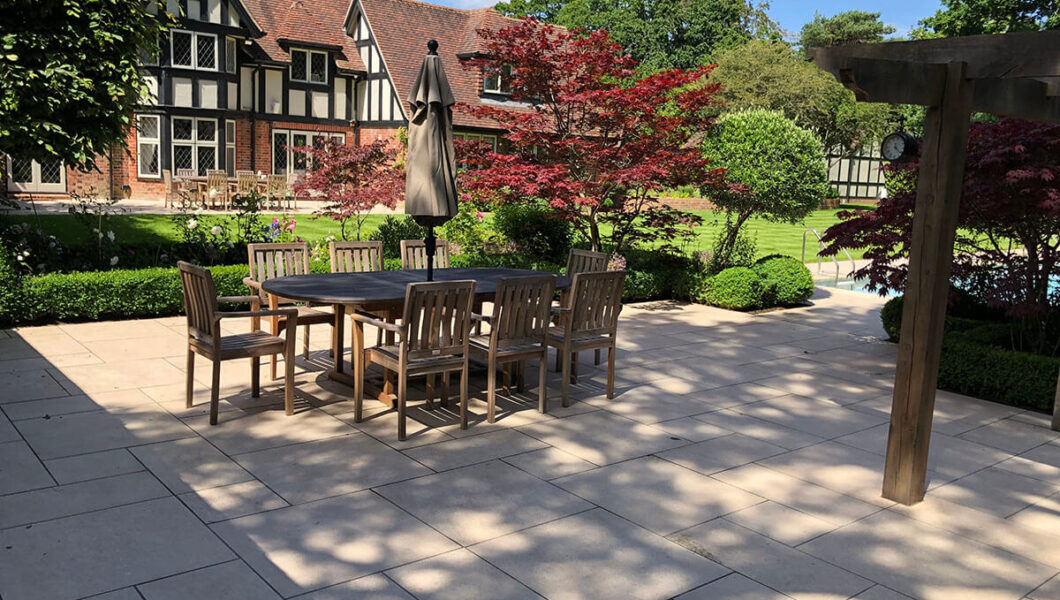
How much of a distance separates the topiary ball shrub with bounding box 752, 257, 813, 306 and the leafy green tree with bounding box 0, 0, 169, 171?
8.84 m

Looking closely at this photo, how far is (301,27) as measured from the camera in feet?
89.7

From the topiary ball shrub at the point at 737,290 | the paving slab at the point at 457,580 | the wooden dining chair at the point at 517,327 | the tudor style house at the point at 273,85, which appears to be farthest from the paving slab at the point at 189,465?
the tudor style house at the point at 273,85

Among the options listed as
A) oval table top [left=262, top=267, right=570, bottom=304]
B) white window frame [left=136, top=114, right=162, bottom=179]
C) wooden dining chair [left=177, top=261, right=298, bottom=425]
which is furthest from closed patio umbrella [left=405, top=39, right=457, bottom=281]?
white window frame [left=136, top=114, right=162, bottom=179]

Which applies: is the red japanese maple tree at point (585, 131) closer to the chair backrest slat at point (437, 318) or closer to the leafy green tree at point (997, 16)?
the chair backrest slat at point (437, 318)

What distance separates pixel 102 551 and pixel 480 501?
1.92 metres

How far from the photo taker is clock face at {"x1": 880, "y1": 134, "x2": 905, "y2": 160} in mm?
8023

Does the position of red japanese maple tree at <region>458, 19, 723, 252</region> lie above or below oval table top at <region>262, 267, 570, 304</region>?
above

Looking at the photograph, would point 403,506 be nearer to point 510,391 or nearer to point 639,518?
point 639,518

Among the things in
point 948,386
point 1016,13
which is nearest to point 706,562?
point 948,386

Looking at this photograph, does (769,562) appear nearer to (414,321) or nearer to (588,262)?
(414,321)

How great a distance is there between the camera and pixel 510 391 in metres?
7.24

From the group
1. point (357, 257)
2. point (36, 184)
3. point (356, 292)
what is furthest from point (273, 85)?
point (356, 292)

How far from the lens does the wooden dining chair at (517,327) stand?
6277 millimetres

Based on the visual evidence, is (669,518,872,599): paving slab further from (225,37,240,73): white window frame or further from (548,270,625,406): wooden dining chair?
(225,37,240,73): white window frame
